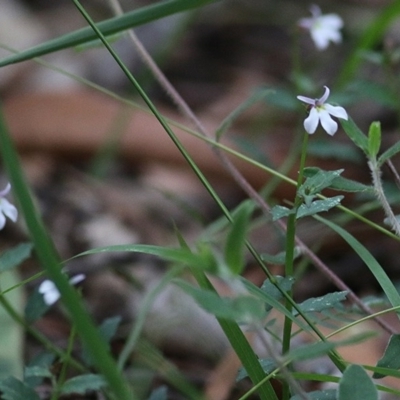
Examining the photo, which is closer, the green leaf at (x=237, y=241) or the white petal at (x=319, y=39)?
the green leaf at (x=237, y=241)

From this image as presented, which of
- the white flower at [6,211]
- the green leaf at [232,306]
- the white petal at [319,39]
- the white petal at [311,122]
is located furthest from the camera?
the white petal at [319,39]

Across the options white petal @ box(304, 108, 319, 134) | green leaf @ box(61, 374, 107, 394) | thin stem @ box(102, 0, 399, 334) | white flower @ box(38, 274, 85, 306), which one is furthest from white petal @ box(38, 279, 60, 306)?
white petal @ box(304, 108, 319, 134)

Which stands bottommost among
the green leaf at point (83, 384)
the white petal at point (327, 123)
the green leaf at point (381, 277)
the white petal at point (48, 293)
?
the green leaf at point (381, 277)

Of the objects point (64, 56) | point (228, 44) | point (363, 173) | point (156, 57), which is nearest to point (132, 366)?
point (363, 173)

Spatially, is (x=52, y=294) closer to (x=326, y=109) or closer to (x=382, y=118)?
(x=326, y=109)

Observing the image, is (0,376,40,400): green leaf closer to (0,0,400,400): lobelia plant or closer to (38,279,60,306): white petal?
(0,0,400,400): lobelia plant

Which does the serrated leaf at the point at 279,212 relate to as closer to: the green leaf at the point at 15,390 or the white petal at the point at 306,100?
the white petal at the point at 306,100

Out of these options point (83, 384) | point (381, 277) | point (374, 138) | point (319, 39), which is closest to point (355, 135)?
point (374, 138)

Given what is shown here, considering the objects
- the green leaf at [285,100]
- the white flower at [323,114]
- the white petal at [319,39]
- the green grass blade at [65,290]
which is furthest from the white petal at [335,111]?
the green leaf at [285,100]
